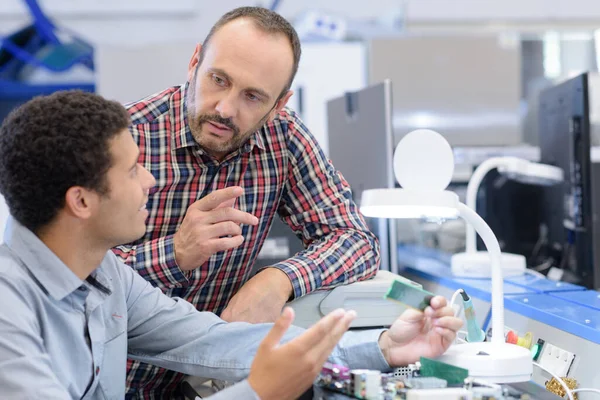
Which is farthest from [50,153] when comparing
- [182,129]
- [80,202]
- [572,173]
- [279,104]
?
Answer: [572,173]

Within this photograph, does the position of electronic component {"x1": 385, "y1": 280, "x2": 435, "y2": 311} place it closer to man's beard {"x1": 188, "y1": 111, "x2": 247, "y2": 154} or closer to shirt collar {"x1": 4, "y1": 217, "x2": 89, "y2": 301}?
shirt collar {"x1": 4, "y1": 217, "x2": 89, "y2": 301}

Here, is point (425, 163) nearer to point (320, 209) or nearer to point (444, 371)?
point (444, 371)

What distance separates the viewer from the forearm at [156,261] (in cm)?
146

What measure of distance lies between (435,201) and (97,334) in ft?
1.75

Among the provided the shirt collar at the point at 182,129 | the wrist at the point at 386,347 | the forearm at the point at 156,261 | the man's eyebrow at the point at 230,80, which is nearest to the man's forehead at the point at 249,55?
the man's eyebrow at the point at 230,80

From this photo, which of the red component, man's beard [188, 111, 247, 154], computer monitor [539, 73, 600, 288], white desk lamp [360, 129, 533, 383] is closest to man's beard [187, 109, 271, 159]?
man's beard [188, 111, 247, 154]

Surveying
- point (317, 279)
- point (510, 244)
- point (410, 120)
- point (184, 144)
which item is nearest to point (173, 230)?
point (184, 144)

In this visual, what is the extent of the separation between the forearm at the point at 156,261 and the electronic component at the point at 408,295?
528mm

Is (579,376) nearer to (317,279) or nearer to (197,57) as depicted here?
(317,279)

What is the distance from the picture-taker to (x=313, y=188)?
5.49 ft

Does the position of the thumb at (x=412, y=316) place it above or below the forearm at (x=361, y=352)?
above

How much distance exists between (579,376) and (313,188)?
638mm

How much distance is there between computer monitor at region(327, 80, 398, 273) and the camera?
2.05 m

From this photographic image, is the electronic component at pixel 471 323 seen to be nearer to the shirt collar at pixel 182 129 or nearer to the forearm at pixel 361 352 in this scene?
the forearm at pixel 361 352
